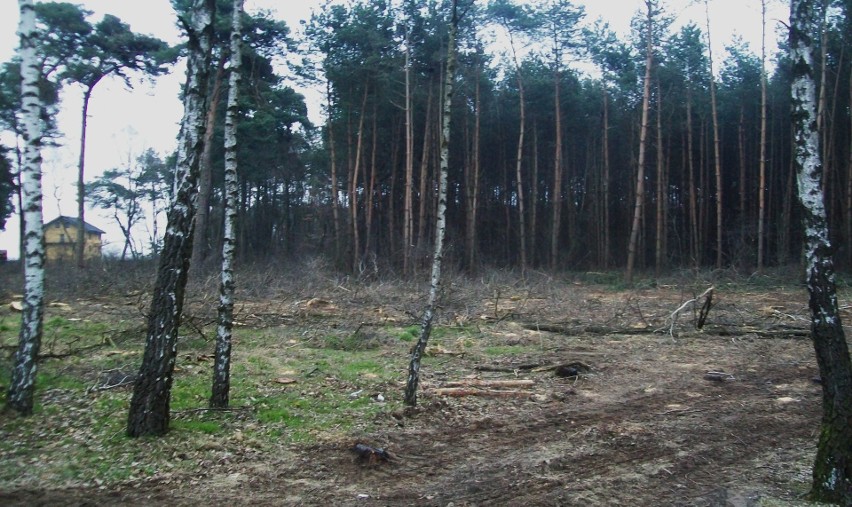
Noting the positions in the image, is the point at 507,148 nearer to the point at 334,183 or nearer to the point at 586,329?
the point at 334,183

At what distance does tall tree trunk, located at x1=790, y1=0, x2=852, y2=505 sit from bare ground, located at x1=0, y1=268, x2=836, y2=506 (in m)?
0.42

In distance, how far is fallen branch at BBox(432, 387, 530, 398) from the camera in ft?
28.8

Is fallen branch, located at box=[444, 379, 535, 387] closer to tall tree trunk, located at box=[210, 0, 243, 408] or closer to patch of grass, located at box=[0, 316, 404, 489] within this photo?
patch of grass, located at box=[0, 316, 404, 489]

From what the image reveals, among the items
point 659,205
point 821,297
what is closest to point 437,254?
point 821,297

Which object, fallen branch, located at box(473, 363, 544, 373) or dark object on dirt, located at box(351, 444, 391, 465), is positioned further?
fallen branch, located at box(473, 363, 544, 373)

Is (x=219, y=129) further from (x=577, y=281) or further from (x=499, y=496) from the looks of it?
(x=499, y=496)

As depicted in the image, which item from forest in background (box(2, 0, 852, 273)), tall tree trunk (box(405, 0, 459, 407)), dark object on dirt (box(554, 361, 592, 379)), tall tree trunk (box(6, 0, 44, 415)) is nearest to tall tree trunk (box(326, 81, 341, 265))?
forest in background (box(2, 0, 852, 273))

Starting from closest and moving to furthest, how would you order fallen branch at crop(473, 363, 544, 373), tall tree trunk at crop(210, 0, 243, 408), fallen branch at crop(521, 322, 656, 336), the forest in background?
tall tree trunk at crop(210, 0, 243, 408)
fallen branch at crop(473, 363, 544, 373)
fallen branch at crop(521, 322, 656, 336)
the forest in background

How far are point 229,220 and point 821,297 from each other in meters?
6.03

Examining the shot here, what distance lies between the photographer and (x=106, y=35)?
24.5 metres

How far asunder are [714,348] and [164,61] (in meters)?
21.1

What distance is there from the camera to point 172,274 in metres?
6.22

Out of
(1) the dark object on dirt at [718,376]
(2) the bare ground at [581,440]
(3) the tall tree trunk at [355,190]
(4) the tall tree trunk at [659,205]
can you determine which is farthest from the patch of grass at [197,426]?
(4) the tall tree trunk at [659,205]

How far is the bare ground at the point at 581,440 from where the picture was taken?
17.7 feet
